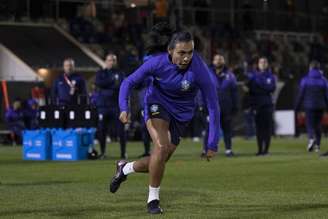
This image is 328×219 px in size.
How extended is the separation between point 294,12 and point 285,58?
4625mm

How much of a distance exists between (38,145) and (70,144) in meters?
0.82

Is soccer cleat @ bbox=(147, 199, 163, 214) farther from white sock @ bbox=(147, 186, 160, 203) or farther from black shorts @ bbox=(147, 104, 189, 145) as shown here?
black shorts @ bbox=(147, 104, 189, 145)

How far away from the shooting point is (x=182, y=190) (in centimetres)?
1220

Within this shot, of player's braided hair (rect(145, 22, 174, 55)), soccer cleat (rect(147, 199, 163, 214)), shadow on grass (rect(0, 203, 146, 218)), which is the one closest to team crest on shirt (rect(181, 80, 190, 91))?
player's braided hair (rect(145, 22, 174, 55))

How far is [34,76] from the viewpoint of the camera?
32031 millimetres

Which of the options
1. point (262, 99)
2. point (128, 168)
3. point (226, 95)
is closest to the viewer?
point (128, 168)

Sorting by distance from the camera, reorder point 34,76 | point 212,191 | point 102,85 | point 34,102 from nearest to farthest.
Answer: point 212,191
point 102,85
point 34,102
point 34,76

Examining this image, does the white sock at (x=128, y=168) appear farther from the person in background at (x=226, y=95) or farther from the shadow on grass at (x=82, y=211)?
the person in background at (x=226, y=95)

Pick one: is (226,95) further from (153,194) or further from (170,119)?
(153,194)

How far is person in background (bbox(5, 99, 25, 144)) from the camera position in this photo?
93.0ft

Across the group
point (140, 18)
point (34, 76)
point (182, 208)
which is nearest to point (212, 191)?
point (182, 208)

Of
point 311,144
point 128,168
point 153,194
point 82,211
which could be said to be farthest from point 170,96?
point 311,144

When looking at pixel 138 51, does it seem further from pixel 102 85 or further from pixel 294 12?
pixel 102 85

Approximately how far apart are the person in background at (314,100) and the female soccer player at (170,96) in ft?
41.0
